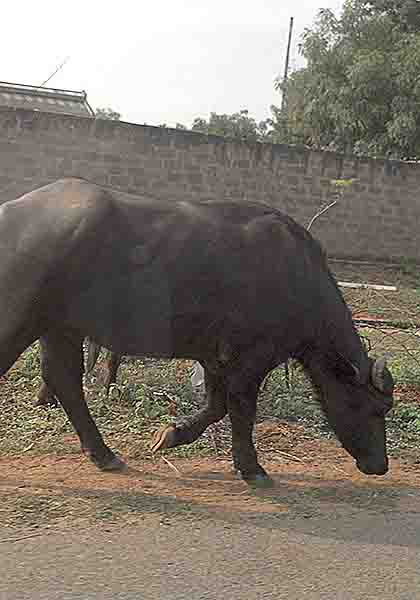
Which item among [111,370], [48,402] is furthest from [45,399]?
[111,370]

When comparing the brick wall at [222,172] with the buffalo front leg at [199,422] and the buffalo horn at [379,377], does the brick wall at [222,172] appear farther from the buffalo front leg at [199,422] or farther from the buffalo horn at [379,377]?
the buffalo horn at [379,377]

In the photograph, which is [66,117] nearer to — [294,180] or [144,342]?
[294,180]

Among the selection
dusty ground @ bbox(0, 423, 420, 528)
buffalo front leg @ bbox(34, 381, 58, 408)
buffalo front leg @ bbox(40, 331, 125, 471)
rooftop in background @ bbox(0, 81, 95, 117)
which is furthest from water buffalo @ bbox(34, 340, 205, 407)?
rooftop in background @ bbox(0, 81, 95, 117)

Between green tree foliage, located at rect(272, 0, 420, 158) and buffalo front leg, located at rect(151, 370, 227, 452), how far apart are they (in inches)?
672

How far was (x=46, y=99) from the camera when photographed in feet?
72.8

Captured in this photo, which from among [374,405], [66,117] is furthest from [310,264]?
[66,117]

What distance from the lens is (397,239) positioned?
683 inches

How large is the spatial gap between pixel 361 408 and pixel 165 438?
3.88 feet

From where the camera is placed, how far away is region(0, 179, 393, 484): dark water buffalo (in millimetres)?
4582

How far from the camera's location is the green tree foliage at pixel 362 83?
21328 mm

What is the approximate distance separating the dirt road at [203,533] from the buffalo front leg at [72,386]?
0.13m

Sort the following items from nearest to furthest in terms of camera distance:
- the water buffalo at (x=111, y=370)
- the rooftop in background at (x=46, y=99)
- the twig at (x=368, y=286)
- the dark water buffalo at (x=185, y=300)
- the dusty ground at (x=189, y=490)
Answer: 1. the dusty ground at (x=189, y=490)
2. the dark water buffalo at (x=185, y=300)
3. the water buffalo at (x=111, y=370)
4. the twig at (x=368, y=286)
5. the rooftop in background at (x=46, y=99)

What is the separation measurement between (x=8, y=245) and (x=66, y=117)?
1065 cm

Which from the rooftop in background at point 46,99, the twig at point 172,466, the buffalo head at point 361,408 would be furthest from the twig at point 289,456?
the rooftop in background at point 46,99
